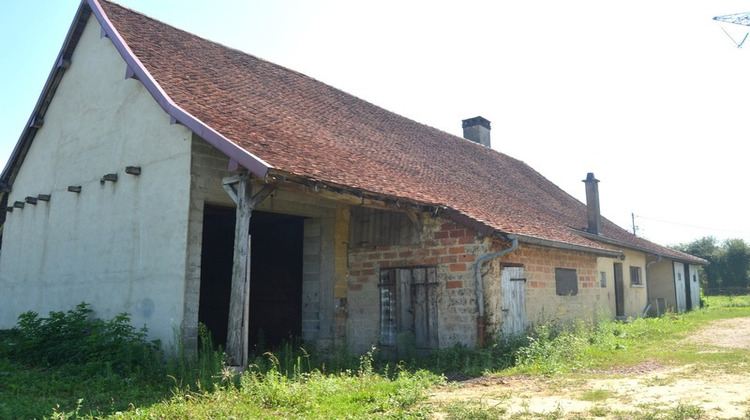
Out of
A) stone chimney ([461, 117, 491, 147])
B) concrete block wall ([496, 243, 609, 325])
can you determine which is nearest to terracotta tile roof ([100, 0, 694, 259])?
concrete block wall ([496, 243, 609, 325])

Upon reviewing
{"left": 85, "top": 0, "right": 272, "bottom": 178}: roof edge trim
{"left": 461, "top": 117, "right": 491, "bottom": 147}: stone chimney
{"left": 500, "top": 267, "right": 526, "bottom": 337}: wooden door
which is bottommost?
{"left": 500, "top": 267, "right": 526, "bottom": 337}: wooden door

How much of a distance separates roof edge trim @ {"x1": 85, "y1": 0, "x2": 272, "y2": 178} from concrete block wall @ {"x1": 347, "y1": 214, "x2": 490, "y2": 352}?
14.1ft

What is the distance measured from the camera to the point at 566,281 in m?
12.8

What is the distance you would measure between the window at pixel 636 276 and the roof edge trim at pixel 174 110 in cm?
1558

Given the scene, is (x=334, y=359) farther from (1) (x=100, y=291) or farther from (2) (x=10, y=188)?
(2) (x=10, y=188)

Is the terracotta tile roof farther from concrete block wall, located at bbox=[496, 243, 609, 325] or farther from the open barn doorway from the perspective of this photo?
the open barn doorway

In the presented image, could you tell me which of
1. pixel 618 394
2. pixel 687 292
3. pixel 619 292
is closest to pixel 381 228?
pixel 618 394

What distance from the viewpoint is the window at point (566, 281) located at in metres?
12.5

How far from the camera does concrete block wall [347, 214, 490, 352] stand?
10117mm

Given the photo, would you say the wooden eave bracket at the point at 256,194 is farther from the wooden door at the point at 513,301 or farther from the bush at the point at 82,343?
the wooden door at the point at 513,301

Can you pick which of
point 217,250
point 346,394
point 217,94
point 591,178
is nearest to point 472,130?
point 591,178

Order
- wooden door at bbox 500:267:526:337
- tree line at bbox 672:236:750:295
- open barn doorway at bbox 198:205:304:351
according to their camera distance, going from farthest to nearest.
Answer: tree line at bbox 672:236:750:295 < open barn doorway at bbox 198:205:304:351 < wooden door at bbox 500:267:526:337

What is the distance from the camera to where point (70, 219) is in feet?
37.0

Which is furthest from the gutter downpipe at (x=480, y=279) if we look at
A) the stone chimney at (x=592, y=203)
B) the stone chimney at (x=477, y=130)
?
the stone chimney at (x=477, y=130)
